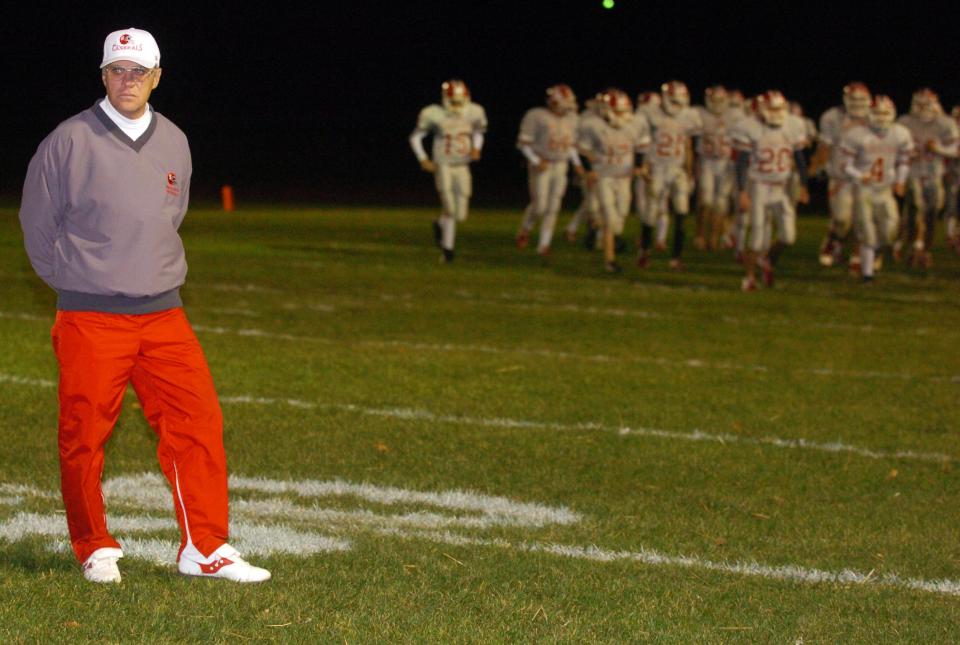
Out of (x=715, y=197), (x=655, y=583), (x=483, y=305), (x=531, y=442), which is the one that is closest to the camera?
(x=655, y=583)

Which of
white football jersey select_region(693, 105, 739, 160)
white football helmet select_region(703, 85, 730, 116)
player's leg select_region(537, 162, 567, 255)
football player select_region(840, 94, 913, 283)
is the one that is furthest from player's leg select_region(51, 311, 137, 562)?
white football helmet select_region(703, 85, 730, 116)

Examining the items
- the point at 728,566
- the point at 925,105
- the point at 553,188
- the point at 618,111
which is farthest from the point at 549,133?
the point at 728,566

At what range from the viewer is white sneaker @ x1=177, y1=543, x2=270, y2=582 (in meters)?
5.00

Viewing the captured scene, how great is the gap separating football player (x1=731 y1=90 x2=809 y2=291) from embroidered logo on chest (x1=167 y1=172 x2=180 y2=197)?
11175 millimetres

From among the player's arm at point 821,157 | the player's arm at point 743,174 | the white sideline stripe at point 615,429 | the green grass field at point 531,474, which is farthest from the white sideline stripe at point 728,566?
the player's arm at point 821,157

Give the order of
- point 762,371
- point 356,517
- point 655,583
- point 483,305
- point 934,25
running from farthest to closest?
point 934,25 < point 483,305 < point 762,371 < point 356,517 < point 655,583

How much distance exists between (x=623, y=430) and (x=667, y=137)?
11906 mm

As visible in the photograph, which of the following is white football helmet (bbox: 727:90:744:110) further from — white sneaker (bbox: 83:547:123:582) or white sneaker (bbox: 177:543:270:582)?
white sneaker (bbox: 83:547:123:582)

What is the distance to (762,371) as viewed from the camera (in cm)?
1054

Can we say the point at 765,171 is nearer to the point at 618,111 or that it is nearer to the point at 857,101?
the point at 857,101

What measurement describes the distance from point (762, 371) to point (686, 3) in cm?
3595

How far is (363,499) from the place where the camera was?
6664 mm

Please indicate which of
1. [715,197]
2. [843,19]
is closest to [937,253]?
[715,197]

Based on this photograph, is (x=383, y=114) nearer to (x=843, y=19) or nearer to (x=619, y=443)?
(x=843, y=19)
